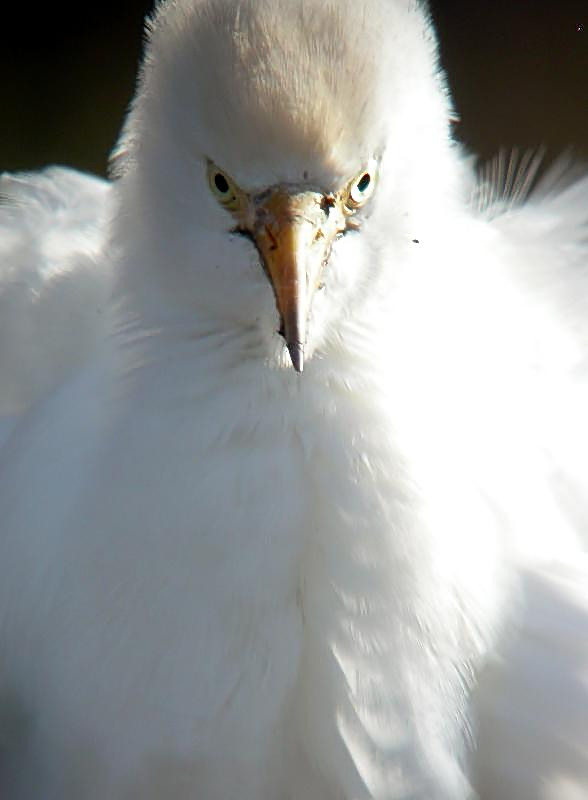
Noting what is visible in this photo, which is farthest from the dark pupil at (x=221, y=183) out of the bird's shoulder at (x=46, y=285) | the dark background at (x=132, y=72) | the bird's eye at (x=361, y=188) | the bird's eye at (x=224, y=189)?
the dark background at (x=132, y=72)

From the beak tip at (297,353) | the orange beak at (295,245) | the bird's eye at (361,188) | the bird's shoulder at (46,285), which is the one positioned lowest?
the bird's shoulder at (46,285)

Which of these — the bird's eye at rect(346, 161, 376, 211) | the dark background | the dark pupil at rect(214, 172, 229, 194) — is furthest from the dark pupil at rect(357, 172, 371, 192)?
the dark background

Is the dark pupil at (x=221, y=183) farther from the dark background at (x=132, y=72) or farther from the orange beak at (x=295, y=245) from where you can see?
the dark background at (x=132, y=72)

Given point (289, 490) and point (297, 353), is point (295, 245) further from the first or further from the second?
point (289, 490)

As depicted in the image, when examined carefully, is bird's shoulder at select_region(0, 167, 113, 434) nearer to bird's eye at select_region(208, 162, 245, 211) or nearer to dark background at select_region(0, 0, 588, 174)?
bird's eye at select_region(208, 162, 245, 211)

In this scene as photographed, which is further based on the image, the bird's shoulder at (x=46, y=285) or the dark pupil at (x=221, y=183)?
the bird's shoulder at (x=46, y=285)

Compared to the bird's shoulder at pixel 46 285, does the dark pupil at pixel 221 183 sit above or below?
above

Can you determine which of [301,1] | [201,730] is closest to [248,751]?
[201,730]
